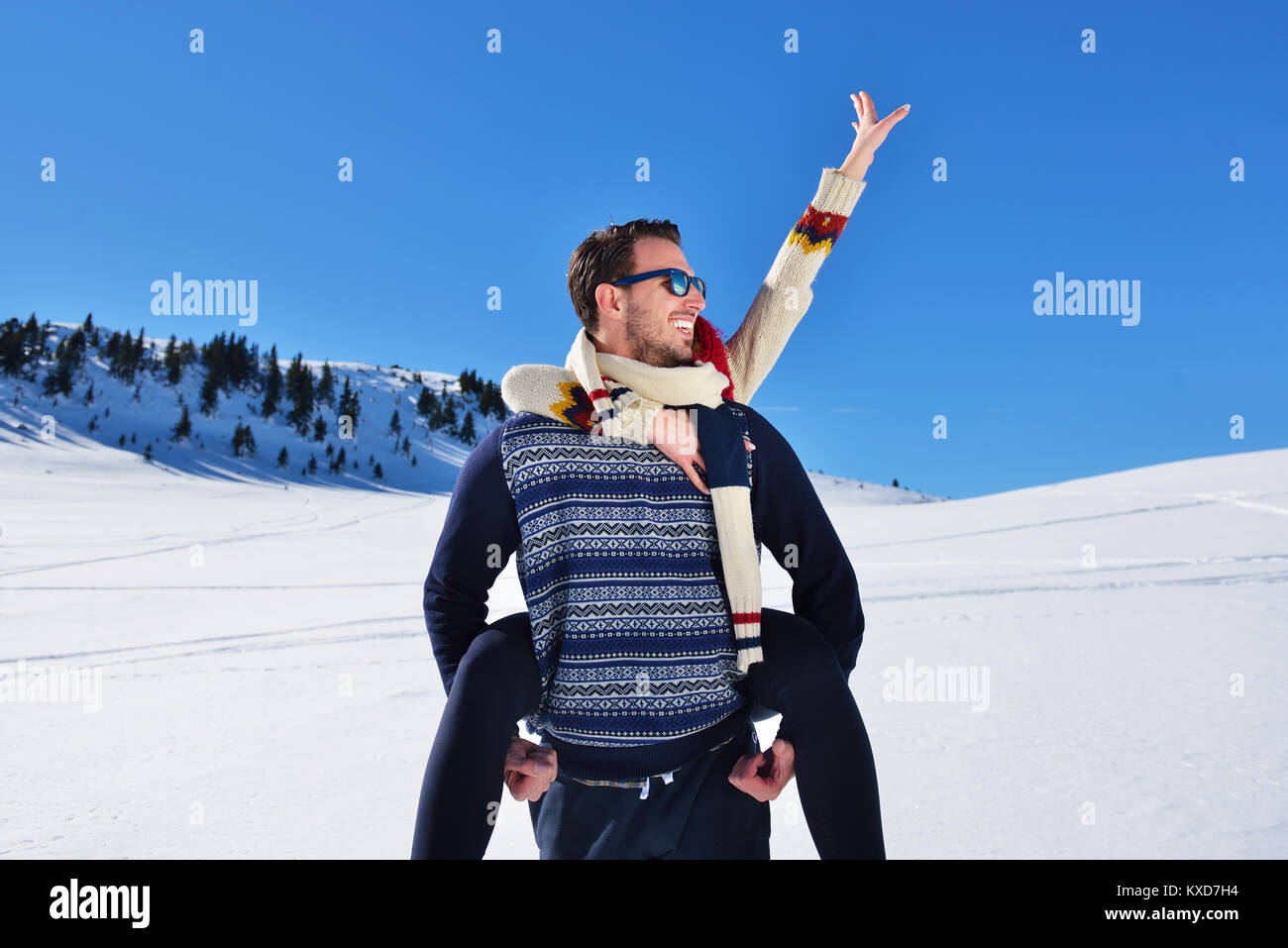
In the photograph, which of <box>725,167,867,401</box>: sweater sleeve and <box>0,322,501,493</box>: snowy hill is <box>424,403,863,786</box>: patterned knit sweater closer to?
<box>725,167,867,401</box>: sweater sleeve

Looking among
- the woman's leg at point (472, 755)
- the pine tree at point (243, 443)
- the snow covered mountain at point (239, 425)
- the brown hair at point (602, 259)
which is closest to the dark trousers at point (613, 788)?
the woman's leg at point (472, 755)

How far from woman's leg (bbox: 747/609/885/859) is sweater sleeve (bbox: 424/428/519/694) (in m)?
0.58

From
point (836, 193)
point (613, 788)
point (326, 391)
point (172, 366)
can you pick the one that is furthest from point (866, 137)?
point (326, 391)

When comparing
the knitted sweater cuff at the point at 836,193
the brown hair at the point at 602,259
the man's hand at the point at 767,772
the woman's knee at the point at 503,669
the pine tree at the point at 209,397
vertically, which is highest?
the pine tree at the point at 209,397

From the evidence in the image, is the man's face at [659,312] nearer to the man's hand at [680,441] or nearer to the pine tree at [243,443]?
the man's hand at [680,441]

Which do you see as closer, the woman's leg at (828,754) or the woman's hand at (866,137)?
the woman's leg at (828,754)

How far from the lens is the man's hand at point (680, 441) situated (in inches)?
58.7

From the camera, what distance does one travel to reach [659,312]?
5.12 ft

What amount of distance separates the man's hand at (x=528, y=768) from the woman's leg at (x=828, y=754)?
41 cm
